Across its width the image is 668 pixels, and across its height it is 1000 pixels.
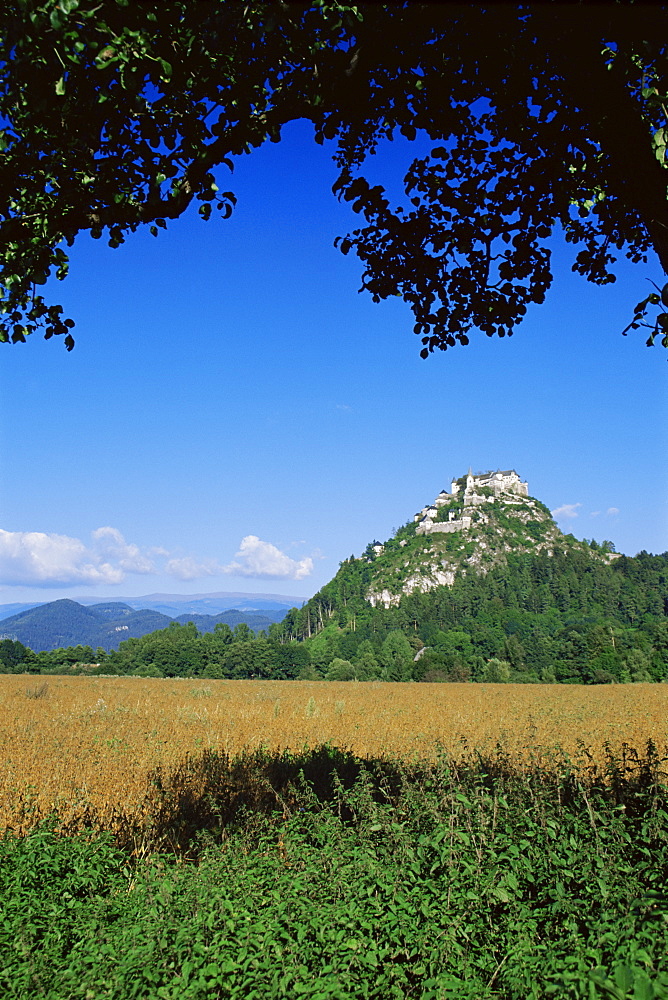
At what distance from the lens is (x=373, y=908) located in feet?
14.0

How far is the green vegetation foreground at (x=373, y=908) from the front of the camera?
11.7ft

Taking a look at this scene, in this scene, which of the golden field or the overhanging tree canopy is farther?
the golden field

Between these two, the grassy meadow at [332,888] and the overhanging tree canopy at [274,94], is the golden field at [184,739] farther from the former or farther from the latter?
the overhanging tree canopy at [274,94]

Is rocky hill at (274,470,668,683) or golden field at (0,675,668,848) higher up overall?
golden field at (0,675,668,848)

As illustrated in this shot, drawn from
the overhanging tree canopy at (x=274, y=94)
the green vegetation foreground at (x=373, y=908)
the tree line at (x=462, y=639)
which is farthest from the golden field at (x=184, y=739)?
the tree line at (x=462, y=639)

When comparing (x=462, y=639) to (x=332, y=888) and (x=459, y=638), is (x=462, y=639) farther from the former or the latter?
(x=332, y=888)

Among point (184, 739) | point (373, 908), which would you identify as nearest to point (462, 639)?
point (184, 739)

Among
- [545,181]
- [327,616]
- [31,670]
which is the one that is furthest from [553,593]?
Result: [545,181]

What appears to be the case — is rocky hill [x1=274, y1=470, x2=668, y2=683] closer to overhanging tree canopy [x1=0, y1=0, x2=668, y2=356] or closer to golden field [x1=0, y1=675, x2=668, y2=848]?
golden field [x1=0, y1=675, x2=668, y2=848]

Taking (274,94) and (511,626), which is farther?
(511,626)

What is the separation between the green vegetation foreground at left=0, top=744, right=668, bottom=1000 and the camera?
356 cm

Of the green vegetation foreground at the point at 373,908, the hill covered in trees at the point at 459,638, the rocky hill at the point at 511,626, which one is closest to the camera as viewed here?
the green vegetation foreground at the point at 373,908

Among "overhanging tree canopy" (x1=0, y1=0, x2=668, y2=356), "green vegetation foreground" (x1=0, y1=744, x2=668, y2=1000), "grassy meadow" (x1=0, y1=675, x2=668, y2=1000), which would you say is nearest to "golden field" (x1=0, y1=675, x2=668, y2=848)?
"grassy meadow" (x1=0, y1=675, x2=668, y2=1000)

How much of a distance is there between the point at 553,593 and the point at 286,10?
17651cm
